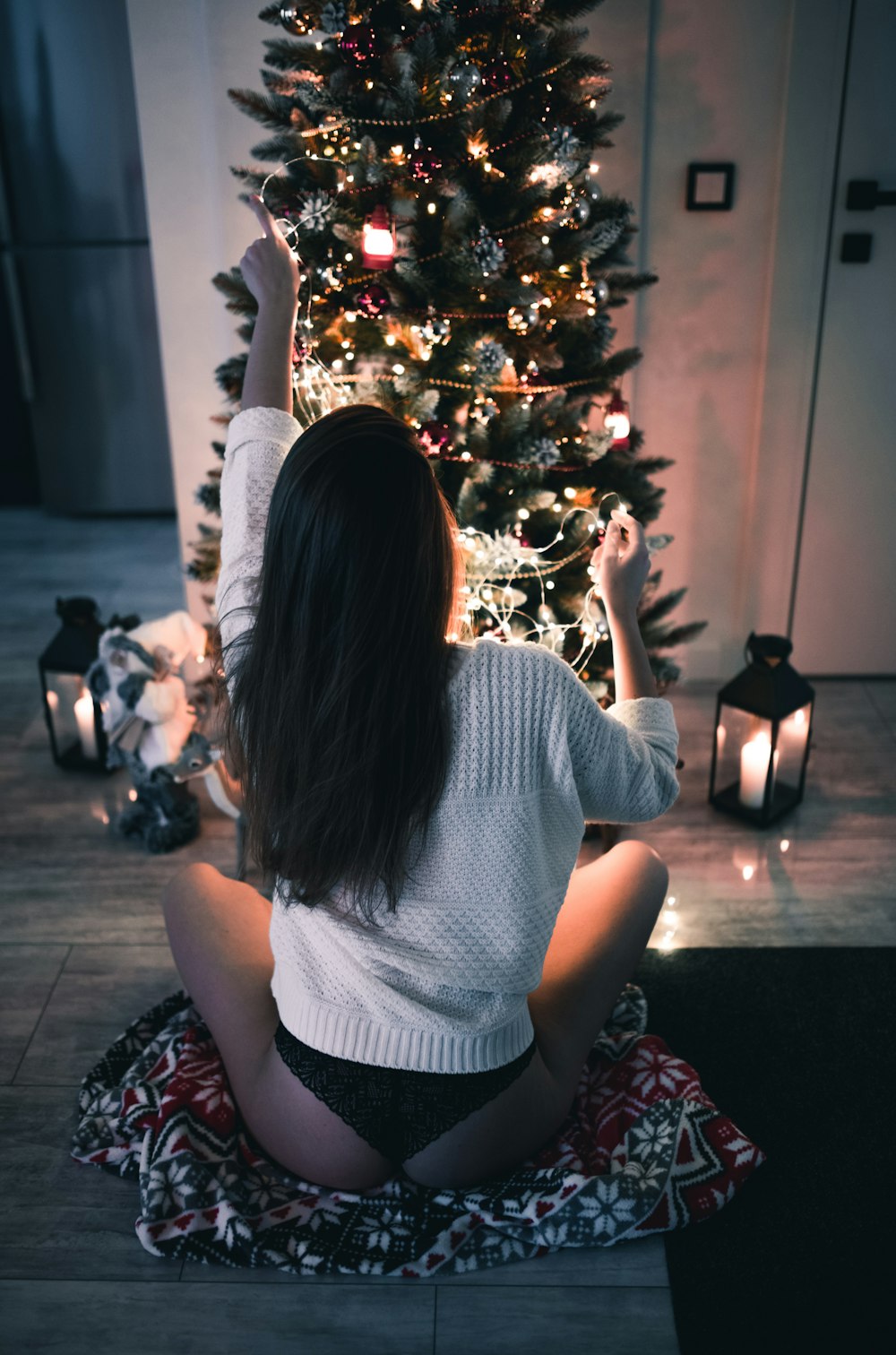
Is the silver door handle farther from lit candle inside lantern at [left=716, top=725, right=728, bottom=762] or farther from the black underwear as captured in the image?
the black underwear

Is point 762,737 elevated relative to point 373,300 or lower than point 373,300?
lower

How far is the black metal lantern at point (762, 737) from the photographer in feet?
7.43

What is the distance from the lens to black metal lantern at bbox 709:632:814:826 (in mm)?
2266

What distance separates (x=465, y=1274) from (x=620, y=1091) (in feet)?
1.13

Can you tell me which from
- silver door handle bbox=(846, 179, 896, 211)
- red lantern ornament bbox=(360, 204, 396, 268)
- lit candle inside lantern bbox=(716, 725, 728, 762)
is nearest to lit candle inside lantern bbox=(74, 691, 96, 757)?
red lantern ornament bbox=(360, 204, 396, 268)

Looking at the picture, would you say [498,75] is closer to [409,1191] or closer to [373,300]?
[373,300]

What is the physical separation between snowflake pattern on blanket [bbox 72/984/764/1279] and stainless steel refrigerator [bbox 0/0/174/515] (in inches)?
114

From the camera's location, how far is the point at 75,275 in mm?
3898

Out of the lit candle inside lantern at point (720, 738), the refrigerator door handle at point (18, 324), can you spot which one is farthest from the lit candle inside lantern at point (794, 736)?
the refrigerator door handle at point (18, 324)

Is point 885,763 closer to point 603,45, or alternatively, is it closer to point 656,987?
point 656,987

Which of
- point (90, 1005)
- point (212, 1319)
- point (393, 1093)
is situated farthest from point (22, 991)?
point (393, 1093)

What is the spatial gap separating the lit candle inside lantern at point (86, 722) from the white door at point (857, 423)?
5.68ft

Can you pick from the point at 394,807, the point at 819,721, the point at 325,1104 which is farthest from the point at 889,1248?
the point at 819,721

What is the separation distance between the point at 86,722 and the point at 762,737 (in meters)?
1.47
